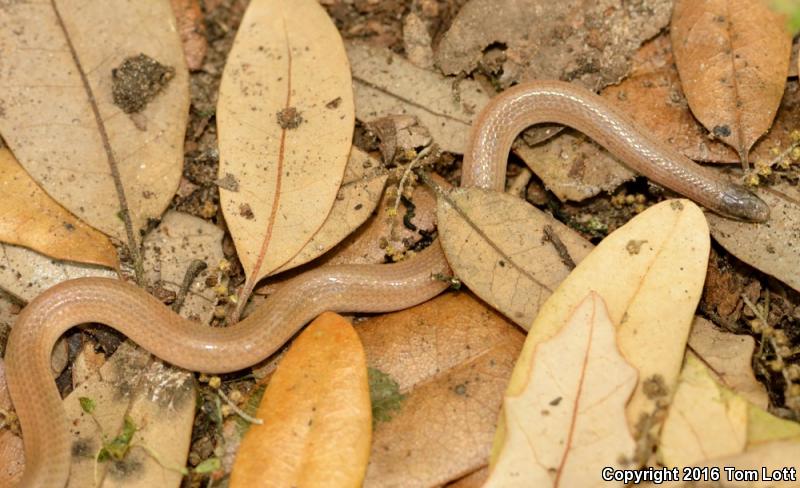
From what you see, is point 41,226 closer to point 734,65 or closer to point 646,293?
point 646,293

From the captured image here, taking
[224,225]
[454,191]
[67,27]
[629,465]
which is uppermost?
[67,27]

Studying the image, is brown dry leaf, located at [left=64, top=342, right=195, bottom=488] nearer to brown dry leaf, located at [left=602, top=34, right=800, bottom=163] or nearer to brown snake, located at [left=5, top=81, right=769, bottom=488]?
brown snake, located at [left=5, top=81, right=769, bottom=488]

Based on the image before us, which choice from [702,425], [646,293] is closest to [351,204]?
[646,293]

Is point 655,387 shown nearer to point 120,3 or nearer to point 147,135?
point 147,135

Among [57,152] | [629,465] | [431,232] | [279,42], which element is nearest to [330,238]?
[431,232]

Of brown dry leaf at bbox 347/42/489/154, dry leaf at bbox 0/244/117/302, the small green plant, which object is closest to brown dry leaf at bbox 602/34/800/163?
the small green plant
